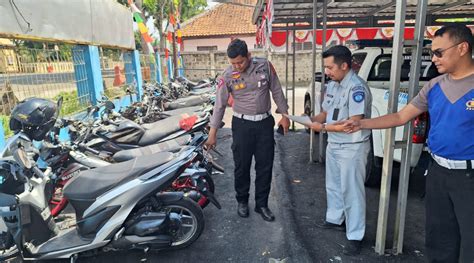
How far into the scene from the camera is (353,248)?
2764 millimetres

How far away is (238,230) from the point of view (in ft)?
10.6

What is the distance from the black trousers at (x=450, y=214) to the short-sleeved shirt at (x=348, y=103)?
62 cm

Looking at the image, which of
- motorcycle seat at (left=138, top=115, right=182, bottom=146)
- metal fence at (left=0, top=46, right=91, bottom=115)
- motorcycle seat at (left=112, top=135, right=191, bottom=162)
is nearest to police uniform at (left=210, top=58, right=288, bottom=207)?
motorcycle seat at (left=112, top=135, right=191, bottom=162)

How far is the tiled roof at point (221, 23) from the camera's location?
22652 mm

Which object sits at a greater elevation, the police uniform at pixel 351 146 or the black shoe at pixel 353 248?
the police uniform at pixel 351 146

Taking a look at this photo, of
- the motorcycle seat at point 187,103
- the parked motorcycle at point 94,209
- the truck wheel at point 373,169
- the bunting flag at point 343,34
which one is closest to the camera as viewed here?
the parked motorcycle at point 94,209

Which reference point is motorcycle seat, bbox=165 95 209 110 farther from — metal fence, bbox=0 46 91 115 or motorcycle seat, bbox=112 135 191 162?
motorcycle seat, bbox=112 135 191 162

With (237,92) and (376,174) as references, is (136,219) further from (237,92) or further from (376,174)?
(376,174)

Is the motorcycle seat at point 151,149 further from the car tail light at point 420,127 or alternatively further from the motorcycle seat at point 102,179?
the car tail light at point 420,127

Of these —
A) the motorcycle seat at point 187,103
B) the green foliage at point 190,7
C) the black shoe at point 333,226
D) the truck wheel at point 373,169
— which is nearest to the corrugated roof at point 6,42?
the motorcycle seat at point 187,103

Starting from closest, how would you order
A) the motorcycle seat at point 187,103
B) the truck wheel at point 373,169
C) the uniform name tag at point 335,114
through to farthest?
the uniform name tag at point 335,114, the truck wheel at point 373,169, the motorcycle seat at point 187,103

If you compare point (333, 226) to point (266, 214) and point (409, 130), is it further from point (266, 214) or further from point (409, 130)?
point (409, 130)

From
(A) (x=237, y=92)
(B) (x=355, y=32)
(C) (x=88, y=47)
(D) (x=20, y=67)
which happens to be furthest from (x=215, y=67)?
(A) (x=237, y=92)

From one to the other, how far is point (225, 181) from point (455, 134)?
3.10 m
